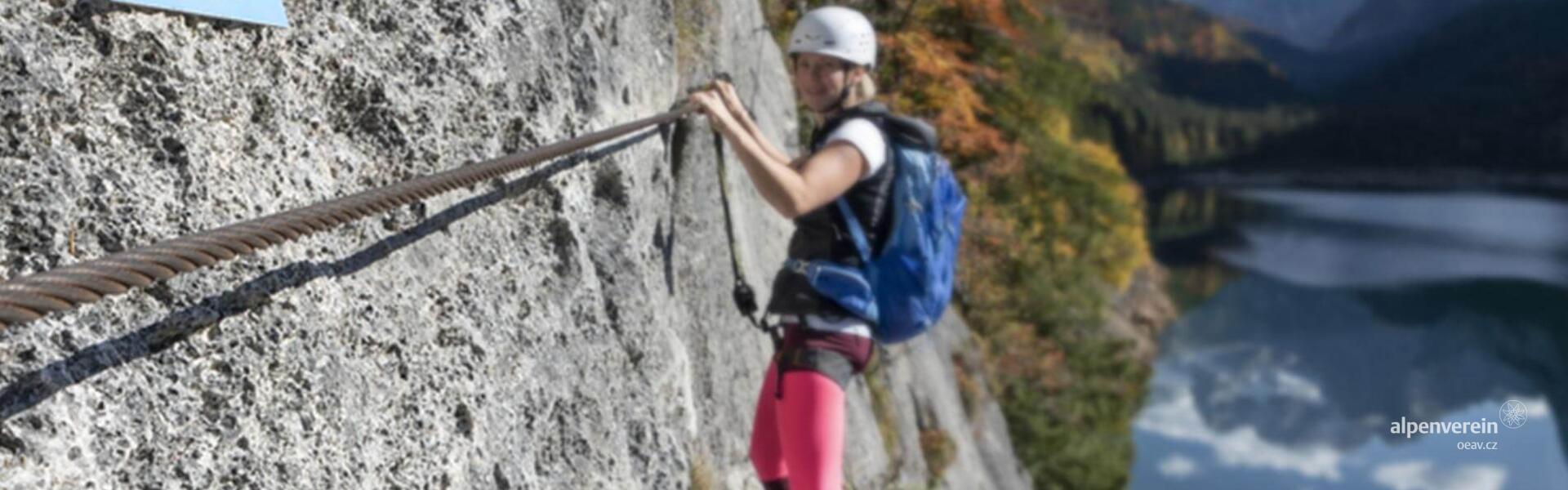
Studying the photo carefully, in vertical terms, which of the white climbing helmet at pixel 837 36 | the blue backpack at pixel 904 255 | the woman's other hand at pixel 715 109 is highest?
the white climbing helmet at pixel 837 36

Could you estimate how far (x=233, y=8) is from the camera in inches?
79.7

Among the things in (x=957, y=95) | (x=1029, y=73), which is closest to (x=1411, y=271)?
(x=1029, y=73)

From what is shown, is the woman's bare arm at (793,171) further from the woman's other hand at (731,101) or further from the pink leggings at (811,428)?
the pink leggings at (811,428)

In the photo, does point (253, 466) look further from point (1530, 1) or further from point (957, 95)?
point (1530, 1)

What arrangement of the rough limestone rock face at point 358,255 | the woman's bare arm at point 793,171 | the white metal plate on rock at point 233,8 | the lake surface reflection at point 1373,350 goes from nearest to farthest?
the rough limestone rock face at point 358,255 → the white metal plate on rock at point 233,8 → the woman's bare arm at point 793,171 → the lake surface reflection at point 1373,350

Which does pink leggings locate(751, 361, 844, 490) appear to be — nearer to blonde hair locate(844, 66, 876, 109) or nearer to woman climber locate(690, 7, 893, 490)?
woman climber locate(690, 7, 893, 490)

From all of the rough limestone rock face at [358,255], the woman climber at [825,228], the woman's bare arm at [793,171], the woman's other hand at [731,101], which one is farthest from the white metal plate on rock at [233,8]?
the woman's other hand at [731,101]

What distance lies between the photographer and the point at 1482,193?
9506 centimetres

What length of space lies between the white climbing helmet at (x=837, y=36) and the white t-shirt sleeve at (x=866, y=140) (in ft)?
0.81

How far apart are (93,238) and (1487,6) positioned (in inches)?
5730

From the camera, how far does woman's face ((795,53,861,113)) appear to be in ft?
12.1

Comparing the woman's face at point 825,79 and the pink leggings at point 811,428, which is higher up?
the woman's face at point 825,79

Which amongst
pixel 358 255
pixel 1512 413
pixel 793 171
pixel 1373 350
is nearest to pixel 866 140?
pixel 793 171

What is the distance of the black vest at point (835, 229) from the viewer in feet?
11.9
